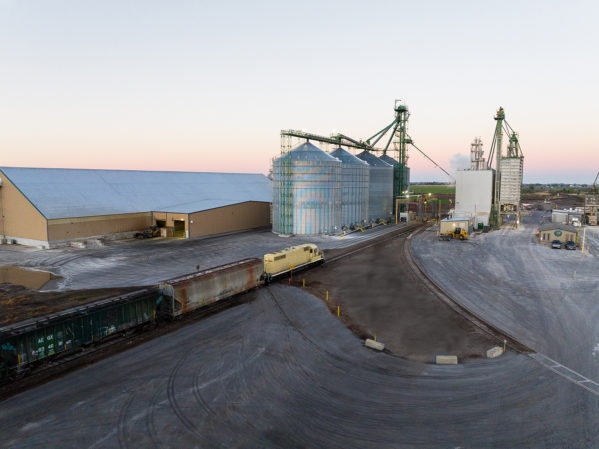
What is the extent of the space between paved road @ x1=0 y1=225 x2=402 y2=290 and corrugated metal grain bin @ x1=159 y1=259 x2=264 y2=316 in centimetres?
857

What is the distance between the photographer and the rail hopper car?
1697cm

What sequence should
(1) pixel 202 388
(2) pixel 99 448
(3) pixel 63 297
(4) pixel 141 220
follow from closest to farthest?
(2) pixel 99 448, (1) pixel 202 388, (3) pixel 63 297, (4) pixel 141 220

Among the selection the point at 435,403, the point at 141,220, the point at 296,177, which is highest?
the point at 296,177

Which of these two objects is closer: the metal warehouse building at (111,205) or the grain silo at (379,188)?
the metal warehouse building at (111,205)

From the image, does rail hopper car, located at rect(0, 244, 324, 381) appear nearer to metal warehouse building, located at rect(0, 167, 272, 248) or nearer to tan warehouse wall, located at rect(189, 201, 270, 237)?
tan warehouse wall, located at rect(189, 201, 270, 237)

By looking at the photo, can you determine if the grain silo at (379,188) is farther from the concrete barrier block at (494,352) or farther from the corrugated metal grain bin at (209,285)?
the concrete barrier block at (494,352)

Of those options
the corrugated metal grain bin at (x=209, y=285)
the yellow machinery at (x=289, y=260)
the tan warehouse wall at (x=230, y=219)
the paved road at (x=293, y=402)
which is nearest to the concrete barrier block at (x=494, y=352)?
the paved road at (x=293, y=402)

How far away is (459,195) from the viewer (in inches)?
3027

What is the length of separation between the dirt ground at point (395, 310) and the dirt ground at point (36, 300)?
16.5 meters

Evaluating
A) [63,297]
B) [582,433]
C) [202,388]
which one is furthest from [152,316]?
[582,433]

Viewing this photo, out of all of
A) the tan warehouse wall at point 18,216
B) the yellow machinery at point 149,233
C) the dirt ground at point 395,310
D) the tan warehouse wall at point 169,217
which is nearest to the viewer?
the dirt ground at point 395,310

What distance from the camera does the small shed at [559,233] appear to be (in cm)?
5188

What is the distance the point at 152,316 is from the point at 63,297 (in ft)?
34.4

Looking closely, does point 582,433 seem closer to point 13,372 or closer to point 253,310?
point 253,310
